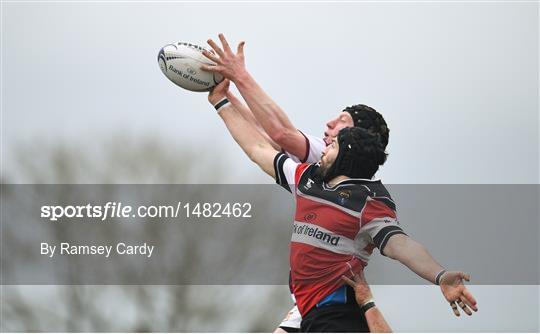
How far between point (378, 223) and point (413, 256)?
31 cm

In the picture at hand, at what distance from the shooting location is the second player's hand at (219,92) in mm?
7176

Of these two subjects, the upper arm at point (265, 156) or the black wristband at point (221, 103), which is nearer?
the upper arm at point (265, 156)

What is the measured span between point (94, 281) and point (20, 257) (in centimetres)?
145

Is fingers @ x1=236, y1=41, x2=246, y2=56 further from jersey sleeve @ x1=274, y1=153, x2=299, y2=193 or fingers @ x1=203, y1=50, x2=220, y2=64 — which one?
jersey sleeve @ x1=274, y1=153, x2=299, y2=193

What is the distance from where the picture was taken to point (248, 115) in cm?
716

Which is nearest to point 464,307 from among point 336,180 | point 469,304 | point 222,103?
point 469,304

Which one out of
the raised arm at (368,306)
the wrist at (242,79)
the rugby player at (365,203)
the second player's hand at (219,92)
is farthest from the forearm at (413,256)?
the second player's hand at (219,92)

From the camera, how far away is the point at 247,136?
22.5 ft

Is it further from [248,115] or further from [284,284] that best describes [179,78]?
[284,284]

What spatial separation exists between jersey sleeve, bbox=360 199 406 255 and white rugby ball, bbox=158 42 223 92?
5.79 ft

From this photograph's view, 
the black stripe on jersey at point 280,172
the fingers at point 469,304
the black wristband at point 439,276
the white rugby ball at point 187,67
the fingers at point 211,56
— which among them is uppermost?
the fingers at point 211,56

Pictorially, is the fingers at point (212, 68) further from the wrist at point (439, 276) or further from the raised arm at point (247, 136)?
the wrist at point (439, 276)

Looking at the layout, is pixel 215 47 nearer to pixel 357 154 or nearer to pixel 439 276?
pixel 357 154

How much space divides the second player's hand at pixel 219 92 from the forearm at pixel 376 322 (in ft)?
6.64
